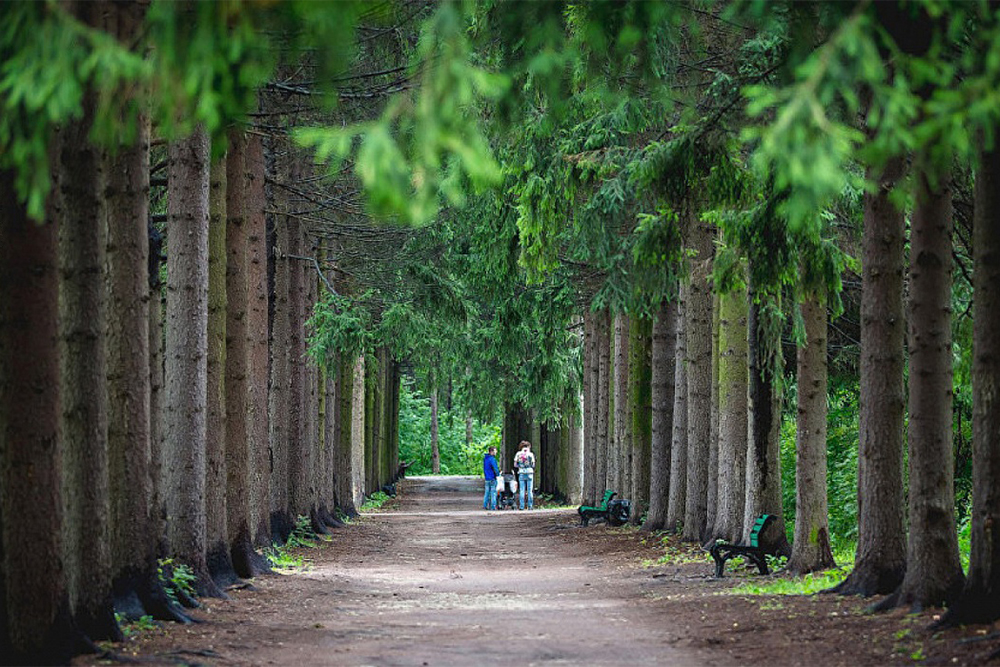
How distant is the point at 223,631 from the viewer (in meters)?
11.9

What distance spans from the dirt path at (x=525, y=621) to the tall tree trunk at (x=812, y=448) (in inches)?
43.2

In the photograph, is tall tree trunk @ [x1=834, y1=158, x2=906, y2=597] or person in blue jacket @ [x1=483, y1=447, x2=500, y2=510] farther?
person in blue jacket @ [x1=483, y1=447, x2=500, y2=510]

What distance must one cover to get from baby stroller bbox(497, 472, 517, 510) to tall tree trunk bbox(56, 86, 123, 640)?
102ft

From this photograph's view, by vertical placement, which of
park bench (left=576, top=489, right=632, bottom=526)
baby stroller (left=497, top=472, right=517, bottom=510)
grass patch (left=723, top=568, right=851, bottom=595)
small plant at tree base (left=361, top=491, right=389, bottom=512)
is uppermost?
grass patch (left=723, top=568, right=851, bottom=595)

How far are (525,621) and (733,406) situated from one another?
6.64 m

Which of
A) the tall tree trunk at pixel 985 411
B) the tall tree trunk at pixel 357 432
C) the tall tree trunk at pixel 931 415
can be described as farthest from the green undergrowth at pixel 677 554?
the tall tree trunk at pixel 357 432

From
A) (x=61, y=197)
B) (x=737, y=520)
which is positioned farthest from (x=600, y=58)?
(x=737, y=520)

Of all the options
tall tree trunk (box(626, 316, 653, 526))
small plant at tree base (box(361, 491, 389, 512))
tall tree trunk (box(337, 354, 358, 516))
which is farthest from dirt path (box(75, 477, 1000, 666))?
small plant at tree base (box(361, 491, 389, 512))

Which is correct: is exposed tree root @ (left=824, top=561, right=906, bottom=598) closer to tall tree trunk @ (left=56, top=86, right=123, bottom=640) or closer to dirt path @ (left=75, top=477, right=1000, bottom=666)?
dirt path @ (left=75, top=477, right=1000, bottom=666)

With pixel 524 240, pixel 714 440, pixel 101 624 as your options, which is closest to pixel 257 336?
pixel 524 240

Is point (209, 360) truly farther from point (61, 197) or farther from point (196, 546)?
point (61, 197)

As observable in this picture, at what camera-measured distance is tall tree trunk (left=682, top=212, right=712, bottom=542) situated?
68.4ft

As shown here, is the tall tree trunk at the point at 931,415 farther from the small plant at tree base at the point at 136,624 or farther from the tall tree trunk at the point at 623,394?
the tall tree trunk at the point at 623,394

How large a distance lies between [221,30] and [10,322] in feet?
12.2
